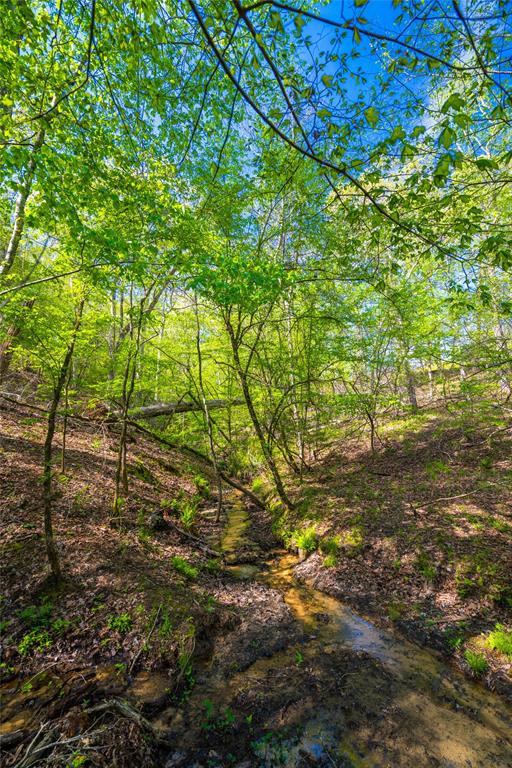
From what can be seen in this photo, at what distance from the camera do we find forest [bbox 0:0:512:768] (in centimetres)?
251

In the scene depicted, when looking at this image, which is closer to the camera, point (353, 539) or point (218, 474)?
point (353, 539)

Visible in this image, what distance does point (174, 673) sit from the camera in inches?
133

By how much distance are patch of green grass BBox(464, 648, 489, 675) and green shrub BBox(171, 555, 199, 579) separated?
374 cm

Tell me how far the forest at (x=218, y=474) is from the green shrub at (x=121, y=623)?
0.02 m

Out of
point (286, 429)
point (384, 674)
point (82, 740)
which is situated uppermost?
point (286, 429)

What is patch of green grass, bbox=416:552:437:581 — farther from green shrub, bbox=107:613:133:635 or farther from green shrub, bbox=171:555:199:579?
green shrub, bbox=107:613:133:635

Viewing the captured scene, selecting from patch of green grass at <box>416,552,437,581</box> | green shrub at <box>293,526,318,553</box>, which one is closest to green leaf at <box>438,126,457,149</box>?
patch of green grass at <box>416,552,437,581</box>

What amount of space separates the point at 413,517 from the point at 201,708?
4.63 metres

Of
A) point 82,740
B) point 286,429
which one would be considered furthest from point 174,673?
point 286,429

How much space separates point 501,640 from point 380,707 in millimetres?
1661

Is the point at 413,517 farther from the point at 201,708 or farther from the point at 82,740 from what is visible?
the point at 82,740

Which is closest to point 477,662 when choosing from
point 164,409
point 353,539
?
point 353,539

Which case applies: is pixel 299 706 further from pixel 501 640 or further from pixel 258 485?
pixel 258 485

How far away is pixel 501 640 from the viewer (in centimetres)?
358
